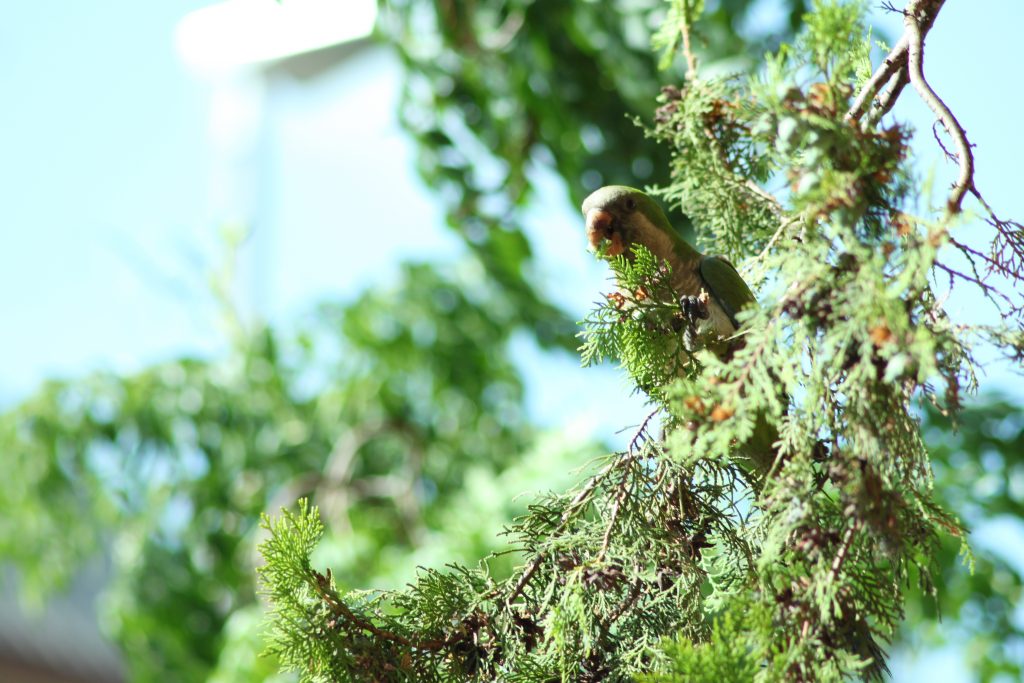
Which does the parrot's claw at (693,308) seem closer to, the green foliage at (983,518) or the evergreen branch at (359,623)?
the evergreen branch at (359,623)

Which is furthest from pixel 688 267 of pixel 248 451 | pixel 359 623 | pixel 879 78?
pixel 248 451

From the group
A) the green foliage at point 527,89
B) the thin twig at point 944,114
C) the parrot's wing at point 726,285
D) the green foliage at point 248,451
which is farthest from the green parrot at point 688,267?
the green foliage at point 248,451

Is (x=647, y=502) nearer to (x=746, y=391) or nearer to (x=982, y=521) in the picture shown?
(x=746, y=391)

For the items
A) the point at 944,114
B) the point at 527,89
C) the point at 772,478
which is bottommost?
the point at 772,478

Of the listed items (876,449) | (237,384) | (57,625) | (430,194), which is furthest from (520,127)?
(57,625)

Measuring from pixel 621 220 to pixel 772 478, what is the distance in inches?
8.0

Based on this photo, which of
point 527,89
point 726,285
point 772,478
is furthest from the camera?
point 527,89

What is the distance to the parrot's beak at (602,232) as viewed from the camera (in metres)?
0.60

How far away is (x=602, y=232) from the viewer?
1.98 ft

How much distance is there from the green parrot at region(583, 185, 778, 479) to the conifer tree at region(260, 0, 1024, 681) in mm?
11

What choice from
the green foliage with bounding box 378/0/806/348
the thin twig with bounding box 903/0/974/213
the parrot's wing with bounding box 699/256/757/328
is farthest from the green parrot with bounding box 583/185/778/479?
the green foliage with bounding box 378/0/806/348

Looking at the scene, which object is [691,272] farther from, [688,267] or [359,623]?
[359,623]

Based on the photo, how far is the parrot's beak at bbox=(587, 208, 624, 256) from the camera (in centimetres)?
60

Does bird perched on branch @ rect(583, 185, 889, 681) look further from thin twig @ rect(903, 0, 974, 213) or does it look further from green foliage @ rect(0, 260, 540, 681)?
green foliage @ rect(0, 260, 540, 681)
